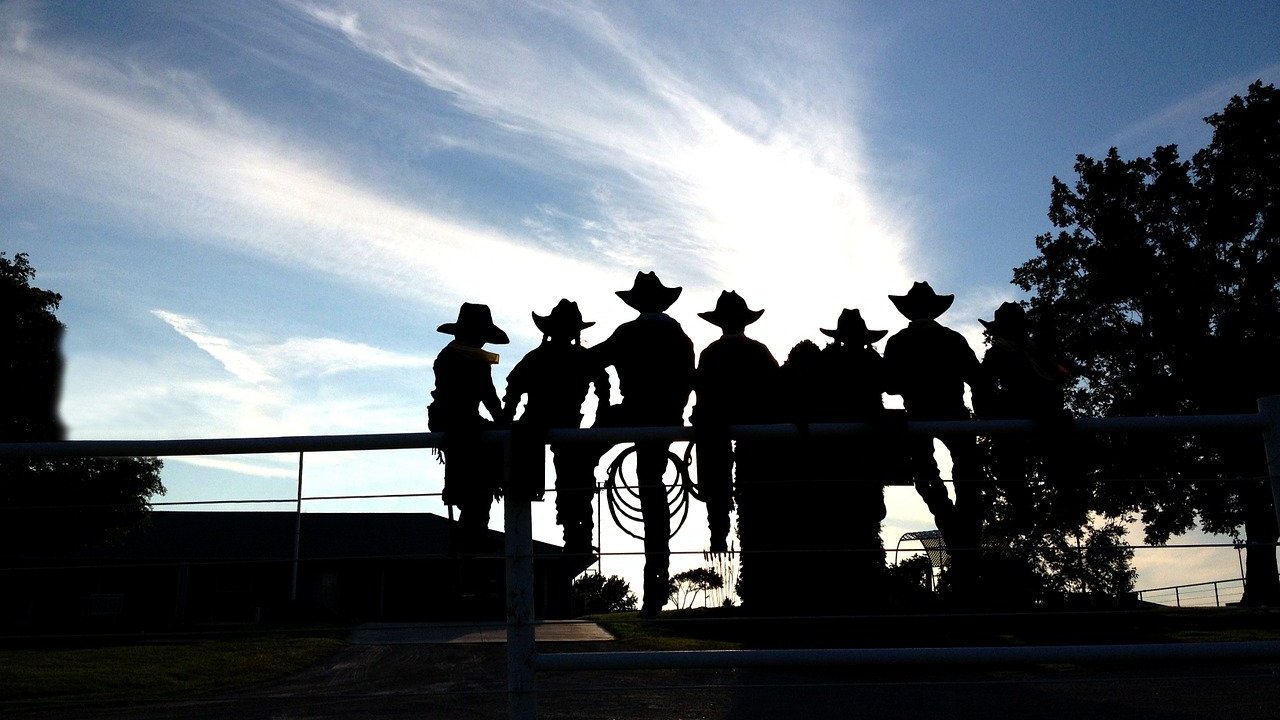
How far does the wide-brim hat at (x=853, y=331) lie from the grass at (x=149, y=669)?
547cm

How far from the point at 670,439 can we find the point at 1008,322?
8.80 feet

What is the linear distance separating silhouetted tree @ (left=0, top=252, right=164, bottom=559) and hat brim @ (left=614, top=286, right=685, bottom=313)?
1990cm

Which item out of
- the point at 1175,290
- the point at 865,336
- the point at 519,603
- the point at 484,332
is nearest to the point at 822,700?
the point at 865,336

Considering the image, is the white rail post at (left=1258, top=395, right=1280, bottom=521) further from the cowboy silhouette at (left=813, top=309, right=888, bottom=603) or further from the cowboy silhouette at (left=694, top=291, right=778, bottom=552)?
the cowboy silhouette at (left=694, top=291, right=778, bottom=552)

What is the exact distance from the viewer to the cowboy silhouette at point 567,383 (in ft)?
16.4

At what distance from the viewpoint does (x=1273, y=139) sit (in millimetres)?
22266

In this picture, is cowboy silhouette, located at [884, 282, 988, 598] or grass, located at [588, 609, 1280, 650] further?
grass, located at [588, 609, 1280, 650]

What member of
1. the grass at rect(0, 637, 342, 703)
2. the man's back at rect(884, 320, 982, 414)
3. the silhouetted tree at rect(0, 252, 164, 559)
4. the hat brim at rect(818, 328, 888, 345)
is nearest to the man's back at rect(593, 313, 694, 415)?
the hat brim at rect(818, 328, 888, 345)

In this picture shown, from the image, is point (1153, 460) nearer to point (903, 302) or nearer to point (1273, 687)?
point (1273, 687)

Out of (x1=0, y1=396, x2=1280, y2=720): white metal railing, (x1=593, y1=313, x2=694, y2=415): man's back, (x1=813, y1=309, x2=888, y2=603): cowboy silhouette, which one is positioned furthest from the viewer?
(x1=593, y1=313, x2=694, y2=415): man's back

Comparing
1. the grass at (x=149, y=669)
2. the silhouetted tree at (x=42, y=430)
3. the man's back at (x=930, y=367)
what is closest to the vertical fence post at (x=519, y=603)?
the man's back at (x=930, y=367)

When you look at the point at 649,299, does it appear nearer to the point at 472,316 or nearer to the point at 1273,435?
the point at 472,316

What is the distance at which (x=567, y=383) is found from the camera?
5527 mm

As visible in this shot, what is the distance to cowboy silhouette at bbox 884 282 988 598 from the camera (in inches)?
172
